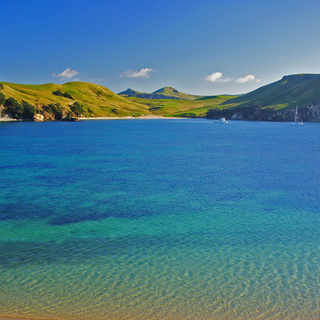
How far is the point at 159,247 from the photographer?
758 inches

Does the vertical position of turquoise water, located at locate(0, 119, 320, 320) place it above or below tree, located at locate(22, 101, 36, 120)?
below

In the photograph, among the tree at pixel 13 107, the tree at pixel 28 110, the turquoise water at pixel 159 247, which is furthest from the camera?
the tree at pixel 28 110

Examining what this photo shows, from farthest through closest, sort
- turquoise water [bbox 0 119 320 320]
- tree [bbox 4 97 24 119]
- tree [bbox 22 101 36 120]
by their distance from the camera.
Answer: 1. tree [bbox 22 101 36 120]
2. tree [bbox 4 97 24 119]
3. turquoise water [bbox 0 119 320 320]

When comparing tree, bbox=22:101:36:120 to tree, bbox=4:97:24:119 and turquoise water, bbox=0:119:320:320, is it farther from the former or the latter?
turquoise water, bbox=0:119:320:320

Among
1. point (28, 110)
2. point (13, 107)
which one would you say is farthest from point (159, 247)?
point (28, 110)

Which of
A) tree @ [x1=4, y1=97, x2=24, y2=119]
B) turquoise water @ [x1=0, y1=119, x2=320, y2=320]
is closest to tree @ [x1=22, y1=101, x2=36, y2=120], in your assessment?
tree @ [x1=4, y1=97, x2=24, y2=119]

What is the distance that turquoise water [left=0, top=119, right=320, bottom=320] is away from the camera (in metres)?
12.9

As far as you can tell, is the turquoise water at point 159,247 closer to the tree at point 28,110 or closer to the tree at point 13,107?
the tree at point 13,107

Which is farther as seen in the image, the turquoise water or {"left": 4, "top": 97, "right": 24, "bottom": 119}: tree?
{"left": 4, "top": 97, "right": 24, "bottom": 119}: tree

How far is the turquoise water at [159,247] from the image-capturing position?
12.9 m

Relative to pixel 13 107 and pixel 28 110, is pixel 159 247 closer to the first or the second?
pixel 13 107

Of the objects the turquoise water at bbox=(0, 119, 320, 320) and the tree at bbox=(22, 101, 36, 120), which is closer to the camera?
the turquoise water at bbox=(0, 119, 320, 320)

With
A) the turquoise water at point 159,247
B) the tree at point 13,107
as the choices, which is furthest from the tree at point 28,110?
the turquoise water at point 159,247

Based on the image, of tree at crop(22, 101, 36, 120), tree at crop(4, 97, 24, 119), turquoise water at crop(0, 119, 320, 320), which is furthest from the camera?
tree at crop(22, 101, 36, 120)
